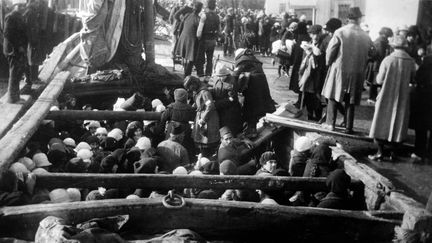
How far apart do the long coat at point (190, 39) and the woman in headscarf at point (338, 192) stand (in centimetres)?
807

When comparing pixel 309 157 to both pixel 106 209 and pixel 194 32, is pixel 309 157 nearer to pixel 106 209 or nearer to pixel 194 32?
pixel 106 209

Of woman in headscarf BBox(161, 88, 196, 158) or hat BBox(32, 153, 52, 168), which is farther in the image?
woman in headscarf BBox(161, 88, 196, 158)

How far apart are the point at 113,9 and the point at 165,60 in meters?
6.68

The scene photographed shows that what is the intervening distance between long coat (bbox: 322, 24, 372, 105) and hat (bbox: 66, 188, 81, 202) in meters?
4.74

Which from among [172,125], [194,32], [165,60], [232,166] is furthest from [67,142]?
[165,60]

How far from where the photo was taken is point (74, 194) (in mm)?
6754

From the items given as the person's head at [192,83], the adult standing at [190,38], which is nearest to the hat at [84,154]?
the person's head at [192,83]

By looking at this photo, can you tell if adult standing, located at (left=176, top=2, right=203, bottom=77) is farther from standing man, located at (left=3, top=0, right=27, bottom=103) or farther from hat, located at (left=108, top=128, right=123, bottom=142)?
standing man, located at (left=3, top=0, right=27, bottom=103)

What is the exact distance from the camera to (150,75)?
13094 mm

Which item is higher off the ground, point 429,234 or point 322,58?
point 322,58

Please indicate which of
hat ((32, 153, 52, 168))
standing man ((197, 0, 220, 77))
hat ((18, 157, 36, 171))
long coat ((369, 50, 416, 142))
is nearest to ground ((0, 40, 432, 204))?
long coat ((369, 50, 416, 142))

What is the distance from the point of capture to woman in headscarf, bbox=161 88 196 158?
369 inches

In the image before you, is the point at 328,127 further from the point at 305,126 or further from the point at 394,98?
the point at 394,98

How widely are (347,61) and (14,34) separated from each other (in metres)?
6.25
